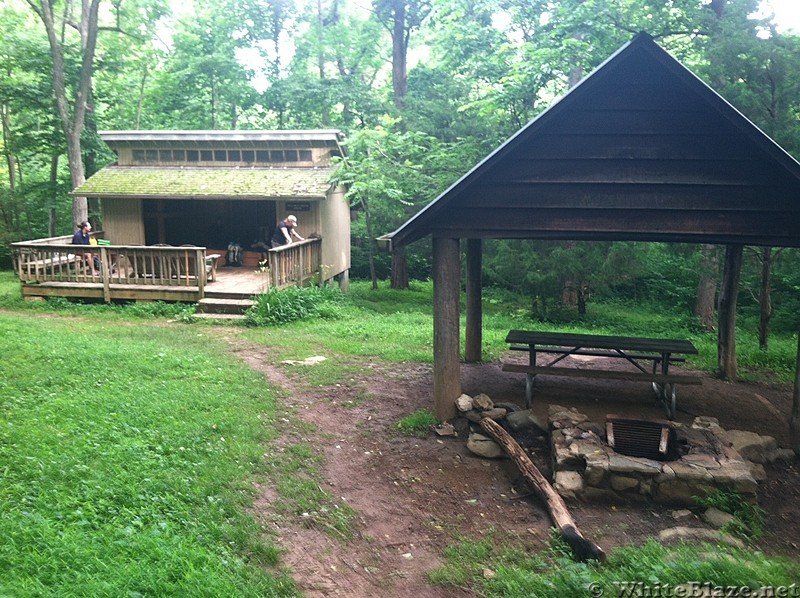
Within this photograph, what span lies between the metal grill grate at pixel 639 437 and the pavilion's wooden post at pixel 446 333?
1.96 m

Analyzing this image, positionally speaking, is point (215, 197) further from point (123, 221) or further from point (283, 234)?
point (123, 221)

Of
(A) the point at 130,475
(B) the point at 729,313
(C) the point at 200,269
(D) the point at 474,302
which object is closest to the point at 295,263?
(C) the point at 200,269

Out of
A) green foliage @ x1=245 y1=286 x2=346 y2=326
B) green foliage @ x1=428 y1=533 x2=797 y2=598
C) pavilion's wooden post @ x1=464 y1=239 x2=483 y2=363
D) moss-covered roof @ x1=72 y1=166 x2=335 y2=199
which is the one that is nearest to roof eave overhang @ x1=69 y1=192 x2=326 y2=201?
moss-covered roof @ x1=72 y1=166 x2=335 y2=199

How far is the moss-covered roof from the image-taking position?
699 inches

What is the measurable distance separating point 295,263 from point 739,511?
13.0 metres

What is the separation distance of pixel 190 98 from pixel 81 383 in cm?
2693

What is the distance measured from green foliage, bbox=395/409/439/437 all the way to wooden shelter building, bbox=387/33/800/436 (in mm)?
2298

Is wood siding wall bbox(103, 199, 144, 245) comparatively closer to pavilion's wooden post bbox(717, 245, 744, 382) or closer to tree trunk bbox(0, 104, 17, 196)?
tree trunk bbox(0, 104, 17, 196)

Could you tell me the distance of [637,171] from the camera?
707cm

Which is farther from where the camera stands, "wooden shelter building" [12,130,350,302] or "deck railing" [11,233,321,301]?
"wooden shelter building" [12,130,350,302]

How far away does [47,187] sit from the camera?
83.0 feet

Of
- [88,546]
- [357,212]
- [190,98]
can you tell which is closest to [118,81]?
[190,98]

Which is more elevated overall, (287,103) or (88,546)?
(287,103)

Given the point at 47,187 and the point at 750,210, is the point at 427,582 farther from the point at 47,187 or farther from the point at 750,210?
the point at 47,187
